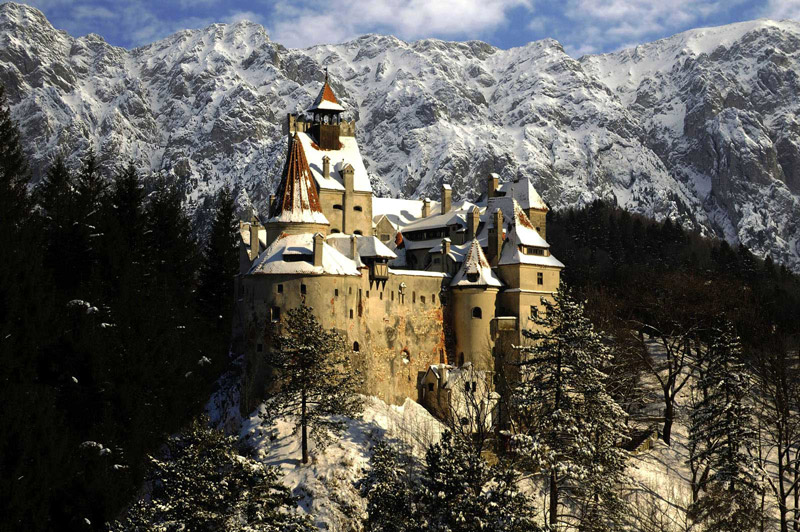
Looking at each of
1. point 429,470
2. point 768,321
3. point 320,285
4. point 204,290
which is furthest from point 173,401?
point 768,321

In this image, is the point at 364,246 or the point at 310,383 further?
the point at 364,246

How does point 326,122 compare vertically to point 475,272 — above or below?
above

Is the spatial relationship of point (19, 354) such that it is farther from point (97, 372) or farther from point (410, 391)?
point (410, 391)

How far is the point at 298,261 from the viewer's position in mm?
61875

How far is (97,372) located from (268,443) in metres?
15.4

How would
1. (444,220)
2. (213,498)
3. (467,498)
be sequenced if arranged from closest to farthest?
1. (213,498)
2. (467,498)
3. (444,220)

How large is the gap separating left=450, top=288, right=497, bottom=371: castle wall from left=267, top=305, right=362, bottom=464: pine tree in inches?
612

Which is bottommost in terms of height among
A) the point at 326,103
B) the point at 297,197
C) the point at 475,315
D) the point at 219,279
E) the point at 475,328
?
the point at 475,328

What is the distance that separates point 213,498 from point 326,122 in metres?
57.9

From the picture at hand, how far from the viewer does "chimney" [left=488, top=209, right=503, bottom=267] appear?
7450 cm

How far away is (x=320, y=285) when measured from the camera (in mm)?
61406

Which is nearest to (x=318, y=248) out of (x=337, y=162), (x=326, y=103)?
(x=337, y=162)

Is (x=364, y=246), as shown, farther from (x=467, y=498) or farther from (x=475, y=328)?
(x=467, y=498)

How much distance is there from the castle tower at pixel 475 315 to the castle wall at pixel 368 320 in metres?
1.74
